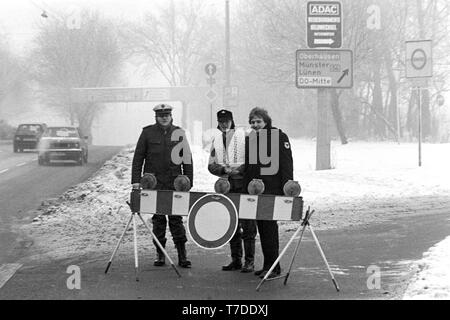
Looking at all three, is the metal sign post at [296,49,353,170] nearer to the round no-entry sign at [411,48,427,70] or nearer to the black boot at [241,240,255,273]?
the round no-entry sign at [411,48,427,70]

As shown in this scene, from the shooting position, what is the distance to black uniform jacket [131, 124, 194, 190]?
352 inches


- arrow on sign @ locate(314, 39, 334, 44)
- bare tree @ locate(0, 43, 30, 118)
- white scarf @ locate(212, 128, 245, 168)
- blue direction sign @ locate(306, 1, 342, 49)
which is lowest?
white scarf @ locate(212, 128, 245, 168)

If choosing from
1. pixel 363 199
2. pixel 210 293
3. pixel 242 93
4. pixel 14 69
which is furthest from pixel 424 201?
A: pixel 14 69

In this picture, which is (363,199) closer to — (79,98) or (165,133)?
(165,133)

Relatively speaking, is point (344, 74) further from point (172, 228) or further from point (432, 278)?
point (432, 278)

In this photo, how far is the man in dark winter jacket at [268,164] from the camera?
8266 millimetres

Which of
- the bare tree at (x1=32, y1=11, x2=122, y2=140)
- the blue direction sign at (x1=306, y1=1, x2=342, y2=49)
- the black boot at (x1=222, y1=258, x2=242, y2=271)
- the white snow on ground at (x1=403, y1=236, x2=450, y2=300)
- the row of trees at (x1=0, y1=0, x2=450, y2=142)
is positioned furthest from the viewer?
the bare tree at (x1=32, y1=11, x2=122, y2=140)

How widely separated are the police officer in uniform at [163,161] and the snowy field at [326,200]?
1415mm

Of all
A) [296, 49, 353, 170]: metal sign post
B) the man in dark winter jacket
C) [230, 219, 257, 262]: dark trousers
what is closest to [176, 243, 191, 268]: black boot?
[230, 219, 257, 262]: dark trousers

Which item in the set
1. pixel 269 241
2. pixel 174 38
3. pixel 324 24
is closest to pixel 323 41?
pixel 324 24

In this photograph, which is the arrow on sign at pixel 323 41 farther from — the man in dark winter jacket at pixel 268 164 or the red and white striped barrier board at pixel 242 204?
the red and white striped barrier board at pixel 242 204

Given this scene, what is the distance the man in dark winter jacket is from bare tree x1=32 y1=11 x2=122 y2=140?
5578 cm

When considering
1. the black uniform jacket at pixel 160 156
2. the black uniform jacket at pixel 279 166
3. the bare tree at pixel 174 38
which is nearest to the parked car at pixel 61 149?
the black uniform jacket at pixel 160 156

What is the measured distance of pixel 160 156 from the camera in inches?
352
